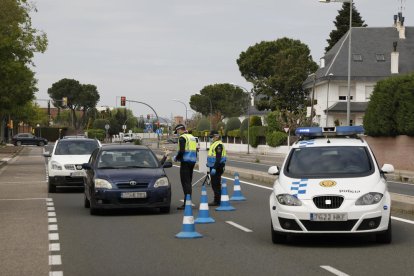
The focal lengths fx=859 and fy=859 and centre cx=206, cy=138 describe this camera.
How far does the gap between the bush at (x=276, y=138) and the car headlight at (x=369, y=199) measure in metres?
64.0

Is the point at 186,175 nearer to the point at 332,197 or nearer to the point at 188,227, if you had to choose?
the point at 188,227

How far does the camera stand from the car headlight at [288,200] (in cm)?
1188

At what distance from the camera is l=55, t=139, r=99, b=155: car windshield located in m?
26.8

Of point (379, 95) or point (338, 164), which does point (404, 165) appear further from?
point (338, 164)

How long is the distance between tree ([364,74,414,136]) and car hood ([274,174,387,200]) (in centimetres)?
3289

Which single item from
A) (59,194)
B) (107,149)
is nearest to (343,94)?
(59,194)

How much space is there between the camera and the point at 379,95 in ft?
153

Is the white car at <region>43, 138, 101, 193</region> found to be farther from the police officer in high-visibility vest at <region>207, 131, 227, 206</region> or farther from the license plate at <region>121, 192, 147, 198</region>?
the license plate at <region>121, 192, 147, 198</region>

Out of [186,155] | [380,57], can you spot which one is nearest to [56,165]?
[186,155]

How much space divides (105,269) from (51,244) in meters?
2.85

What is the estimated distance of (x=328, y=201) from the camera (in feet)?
38.5

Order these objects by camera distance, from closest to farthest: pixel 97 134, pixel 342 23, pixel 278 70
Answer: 1. pixel 278 70
2. pixel 342 23
3. pixel 97 134

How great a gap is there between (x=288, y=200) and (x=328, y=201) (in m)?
0.58

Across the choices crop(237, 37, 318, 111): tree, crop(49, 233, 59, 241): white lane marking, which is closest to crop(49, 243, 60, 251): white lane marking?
crop(49, 233, 59, 241): white lane marking
